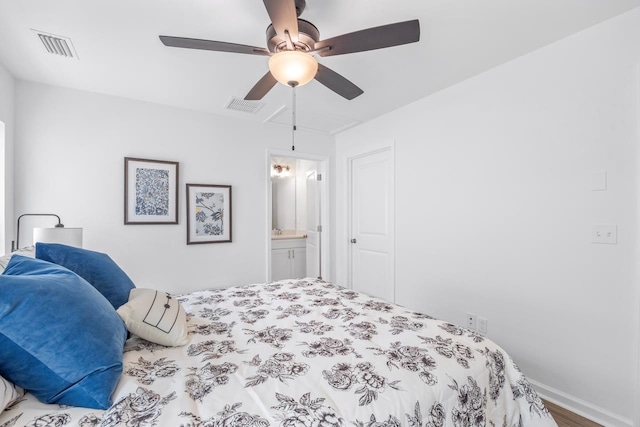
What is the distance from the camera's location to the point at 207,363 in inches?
45.3

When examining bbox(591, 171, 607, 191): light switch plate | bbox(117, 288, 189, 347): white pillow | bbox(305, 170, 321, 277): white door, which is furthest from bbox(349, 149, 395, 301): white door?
bbox(117, 288, 189, 347): white pillow

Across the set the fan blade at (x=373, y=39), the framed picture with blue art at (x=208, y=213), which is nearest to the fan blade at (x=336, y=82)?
the fan blade at (x=373, y=39)

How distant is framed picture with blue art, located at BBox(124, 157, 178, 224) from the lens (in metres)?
2.90

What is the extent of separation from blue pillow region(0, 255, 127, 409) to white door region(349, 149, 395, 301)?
2.80 m

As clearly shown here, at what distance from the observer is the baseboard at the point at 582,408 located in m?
1.74

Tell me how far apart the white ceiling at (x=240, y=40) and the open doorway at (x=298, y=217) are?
139cm

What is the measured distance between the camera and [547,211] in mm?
2066

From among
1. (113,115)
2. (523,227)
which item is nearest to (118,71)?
(113,115)

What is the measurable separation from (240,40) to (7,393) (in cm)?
202

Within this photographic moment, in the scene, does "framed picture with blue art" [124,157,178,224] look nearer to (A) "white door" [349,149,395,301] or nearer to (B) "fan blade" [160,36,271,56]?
(B) "fan blade" [160,36,271,56]

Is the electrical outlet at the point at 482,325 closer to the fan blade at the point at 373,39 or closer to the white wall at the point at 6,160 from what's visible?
the fan blade at the point at 373,39

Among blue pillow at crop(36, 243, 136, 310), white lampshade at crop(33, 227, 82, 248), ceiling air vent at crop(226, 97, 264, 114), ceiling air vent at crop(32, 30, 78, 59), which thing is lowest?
blue pillow at crop(36, 243, 136, 310)

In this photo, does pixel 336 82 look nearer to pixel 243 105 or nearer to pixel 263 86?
pixel 263 86

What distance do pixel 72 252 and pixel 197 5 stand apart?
4.71 ft
